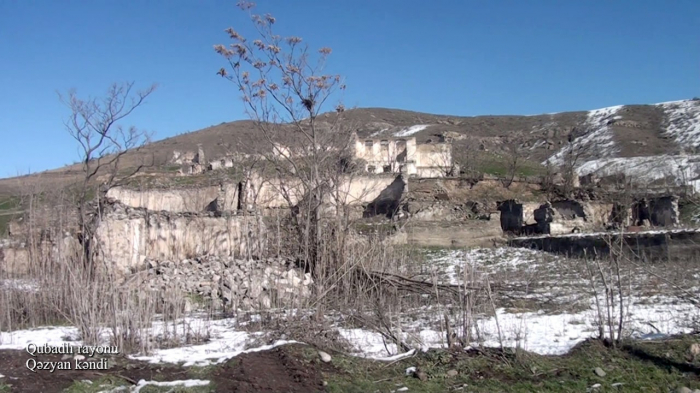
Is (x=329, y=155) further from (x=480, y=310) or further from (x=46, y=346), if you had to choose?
(x=46, y=346)

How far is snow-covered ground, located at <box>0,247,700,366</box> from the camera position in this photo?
671 centimetres

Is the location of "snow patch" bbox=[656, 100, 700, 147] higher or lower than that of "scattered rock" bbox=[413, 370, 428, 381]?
higher

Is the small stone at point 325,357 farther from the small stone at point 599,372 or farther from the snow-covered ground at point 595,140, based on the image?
the snow-covered ground at point 595,140

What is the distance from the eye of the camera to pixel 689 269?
A: 12180 mm

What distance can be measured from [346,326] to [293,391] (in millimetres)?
2661

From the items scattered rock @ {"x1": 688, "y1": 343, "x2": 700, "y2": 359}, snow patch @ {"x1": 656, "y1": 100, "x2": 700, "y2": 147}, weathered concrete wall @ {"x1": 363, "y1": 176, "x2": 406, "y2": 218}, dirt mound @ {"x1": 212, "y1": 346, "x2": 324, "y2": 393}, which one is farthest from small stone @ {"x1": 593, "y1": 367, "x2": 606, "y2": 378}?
snow patch @ {"x1": 656, "y1": 100, "x2": 700, "y2": 147}

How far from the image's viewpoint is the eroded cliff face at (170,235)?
1441cm

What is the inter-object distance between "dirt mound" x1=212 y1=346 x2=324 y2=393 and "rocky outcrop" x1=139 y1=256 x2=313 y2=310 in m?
1.59

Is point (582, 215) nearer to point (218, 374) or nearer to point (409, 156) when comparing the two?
point (409, 156)

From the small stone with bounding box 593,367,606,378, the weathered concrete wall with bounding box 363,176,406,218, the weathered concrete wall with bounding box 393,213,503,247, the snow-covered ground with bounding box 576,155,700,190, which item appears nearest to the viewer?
the small stone with bounding box 593,367,606,378

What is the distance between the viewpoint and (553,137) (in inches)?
2830

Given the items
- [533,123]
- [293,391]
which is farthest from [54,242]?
[533,123]

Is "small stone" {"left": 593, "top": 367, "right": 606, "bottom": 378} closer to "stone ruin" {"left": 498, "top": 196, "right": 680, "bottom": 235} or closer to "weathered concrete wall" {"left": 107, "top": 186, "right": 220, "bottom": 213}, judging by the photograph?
"stone ruin" {"left": 498, "top": 196, "right": 680, "bottom": 235}

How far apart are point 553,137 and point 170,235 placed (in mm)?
63697
